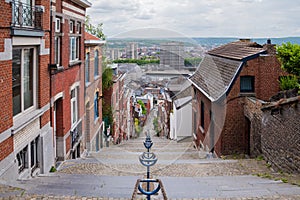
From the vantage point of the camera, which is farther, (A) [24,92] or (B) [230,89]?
(B) [230,89]

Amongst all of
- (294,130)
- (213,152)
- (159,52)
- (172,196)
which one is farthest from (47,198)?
(213,152)

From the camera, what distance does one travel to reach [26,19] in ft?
31.0

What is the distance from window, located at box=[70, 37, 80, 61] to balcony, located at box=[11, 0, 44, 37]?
5.06 meters

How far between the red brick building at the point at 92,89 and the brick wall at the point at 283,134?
337 inches

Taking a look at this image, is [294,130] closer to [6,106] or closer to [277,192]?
[277,192]

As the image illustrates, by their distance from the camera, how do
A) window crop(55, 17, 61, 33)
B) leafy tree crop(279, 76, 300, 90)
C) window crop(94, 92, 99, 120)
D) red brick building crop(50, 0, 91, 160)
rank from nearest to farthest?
red brick building crop(50, 0, 91, 160) < window crop(55, 17, 61, 33) < leafy tree crop(279, 76, 300, 90) < window crop(94, 92, 99, 120)

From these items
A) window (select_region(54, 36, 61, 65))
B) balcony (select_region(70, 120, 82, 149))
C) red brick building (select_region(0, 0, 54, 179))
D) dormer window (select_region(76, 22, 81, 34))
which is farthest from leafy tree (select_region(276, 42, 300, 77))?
dormer window (select_region(76, 22, 81, 34))

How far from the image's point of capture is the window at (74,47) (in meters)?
15.6

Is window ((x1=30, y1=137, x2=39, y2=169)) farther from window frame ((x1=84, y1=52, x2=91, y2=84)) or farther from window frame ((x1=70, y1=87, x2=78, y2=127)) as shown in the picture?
window frame ((x1=84, y1=52, x2=91, y2=84))

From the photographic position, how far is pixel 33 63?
10445mm

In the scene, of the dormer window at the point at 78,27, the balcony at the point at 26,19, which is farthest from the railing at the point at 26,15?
the dormer window at the point at 78,27

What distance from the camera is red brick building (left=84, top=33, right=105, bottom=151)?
59.6 ft

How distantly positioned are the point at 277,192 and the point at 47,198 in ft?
14.5

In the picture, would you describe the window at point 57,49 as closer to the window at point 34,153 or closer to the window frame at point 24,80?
the window frame at point 24,80
